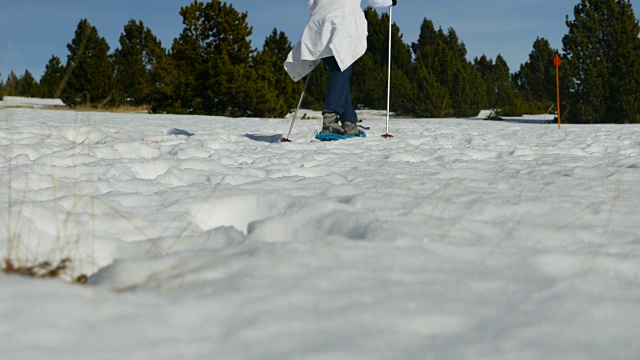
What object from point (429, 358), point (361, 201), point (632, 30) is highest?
point (632, 30)

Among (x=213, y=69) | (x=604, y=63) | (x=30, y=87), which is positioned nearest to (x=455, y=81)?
(x=604, y=63)

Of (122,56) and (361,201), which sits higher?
(122,56)

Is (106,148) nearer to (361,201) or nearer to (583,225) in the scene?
(361,201)

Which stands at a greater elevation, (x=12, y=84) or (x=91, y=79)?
(x=91, y=79)

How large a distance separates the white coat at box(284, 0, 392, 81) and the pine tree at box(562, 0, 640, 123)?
46.4 feet

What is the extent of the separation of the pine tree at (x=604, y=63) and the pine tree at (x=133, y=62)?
14919mm

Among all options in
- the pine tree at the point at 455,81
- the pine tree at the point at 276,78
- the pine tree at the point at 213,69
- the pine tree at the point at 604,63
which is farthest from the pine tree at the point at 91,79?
the pine tree at the point at 604,63

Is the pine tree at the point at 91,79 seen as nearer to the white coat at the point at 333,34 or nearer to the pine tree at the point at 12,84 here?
the white coat at the point at 333,34

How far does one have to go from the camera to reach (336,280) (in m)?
1.33

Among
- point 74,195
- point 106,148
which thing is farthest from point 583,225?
point 106,148

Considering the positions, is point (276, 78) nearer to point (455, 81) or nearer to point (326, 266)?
point (455, 81)

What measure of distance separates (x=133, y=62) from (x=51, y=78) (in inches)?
227

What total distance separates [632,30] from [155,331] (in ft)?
65.4

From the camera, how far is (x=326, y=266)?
142cm
